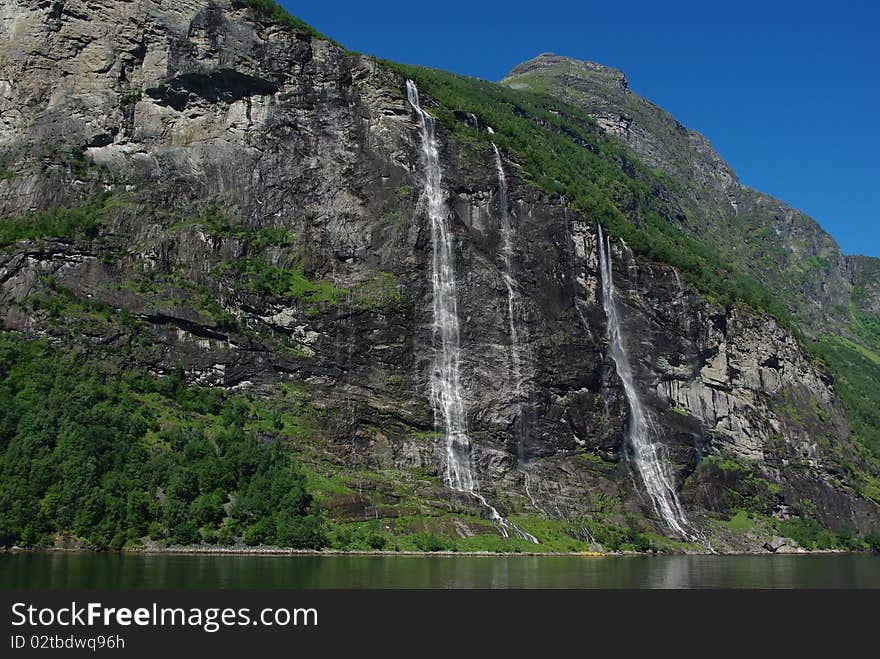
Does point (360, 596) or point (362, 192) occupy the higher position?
point (362, 192)

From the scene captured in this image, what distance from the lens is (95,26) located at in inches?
4680

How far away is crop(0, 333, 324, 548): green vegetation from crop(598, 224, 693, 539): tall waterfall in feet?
154

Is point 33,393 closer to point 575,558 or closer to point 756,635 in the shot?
point 575,558

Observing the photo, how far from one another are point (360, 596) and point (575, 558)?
5478 centimetres

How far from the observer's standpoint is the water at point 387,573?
47.3 metres

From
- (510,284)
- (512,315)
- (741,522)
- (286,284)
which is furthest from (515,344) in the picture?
(741,522)

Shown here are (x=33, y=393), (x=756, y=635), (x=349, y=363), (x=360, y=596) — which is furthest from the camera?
(x=349, y=363)

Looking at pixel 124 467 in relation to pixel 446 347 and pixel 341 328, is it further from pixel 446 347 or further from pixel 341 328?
pixel 446 347

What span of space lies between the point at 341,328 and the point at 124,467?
113 feet

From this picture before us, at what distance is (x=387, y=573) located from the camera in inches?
2210

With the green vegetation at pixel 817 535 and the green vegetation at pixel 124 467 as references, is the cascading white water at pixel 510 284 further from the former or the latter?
the green vegetation at pixel 817 535

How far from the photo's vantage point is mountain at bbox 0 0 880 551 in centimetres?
8862

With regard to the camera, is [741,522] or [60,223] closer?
[60,223]

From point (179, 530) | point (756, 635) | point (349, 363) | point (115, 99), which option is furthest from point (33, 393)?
point (756, 635)
